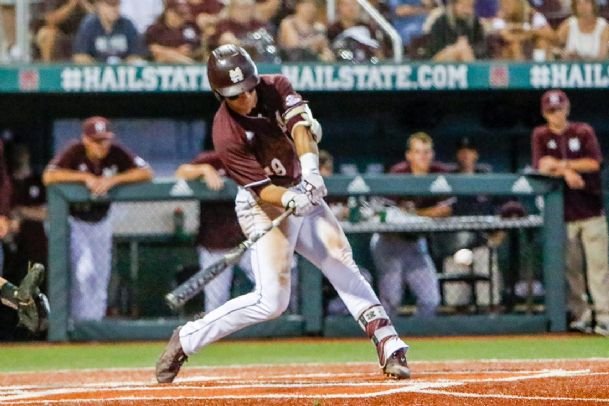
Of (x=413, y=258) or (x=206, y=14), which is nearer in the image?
(x=413, y=258)

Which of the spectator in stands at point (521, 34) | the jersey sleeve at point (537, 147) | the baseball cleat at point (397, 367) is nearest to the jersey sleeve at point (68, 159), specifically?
the jersey sleeve at point (537, 147)

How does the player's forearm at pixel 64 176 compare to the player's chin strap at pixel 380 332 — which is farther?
the player's forearm at pixel 64 176

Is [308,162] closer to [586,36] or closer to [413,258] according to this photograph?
[413,258]

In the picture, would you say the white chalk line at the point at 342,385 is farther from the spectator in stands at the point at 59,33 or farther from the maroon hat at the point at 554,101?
the spectator in stands at the point at 59,33

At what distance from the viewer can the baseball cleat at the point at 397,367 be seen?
5.69 meters

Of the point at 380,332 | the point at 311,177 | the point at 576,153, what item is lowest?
the point at 380,332

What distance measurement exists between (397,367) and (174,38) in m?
5.93

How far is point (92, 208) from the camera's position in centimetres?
967

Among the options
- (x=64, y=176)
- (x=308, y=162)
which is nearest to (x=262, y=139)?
(x=308, y=162)

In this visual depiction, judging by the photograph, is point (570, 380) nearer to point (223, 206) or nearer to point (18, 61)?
point (223, 206)

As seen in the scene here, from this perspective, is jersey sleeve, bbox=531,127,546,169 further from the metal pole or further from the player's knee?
the metal pole

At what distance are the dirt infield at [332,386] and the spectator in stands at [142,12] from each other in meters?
4.50

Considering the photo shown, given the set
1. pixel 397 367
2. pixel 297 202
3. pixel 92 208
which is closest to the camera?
pixel 297 202

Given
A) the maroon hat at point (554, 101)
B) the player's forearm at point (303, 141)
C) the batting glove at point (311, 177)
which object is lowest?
the batting glove at point (311, 177)
